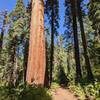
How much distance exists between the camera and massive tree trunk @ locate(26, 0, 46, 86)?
12117 millimetres

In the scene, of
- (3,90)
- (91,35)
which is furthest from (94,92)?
(91,35)

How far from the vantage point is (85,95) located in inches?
602

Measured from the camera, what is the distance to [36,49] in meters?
12.6

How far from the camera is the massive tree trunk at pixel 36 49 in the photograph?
12117 millimetres

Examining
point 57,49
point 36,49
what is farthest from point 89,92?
point 57,49

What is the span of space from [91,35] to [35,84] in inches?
1569

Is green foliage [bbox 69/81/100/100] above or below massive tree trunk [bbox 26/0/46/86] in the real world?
below

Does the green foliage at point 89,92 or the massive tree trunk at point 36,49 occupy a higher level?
the massive tree trunk at point 36,49

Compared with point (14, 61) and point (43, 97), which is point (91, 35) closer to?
point (14, 61)

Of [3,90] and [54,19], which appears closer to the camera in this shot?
[3,90]

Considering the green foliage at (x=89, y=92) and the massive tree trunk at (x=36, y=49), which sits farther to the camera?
the green foliage at (x=89, y=92)

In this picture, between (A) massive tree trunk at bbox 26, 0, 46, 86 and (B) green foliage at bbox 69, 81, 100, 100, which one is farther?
(B) green foliage at bbox 69, 81, 100, 100

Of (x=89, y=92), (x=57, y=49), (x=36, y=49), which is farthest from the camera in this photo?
(x=57, y=49)

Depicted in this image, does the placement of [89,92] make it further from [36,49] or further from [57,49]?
[57,49]
